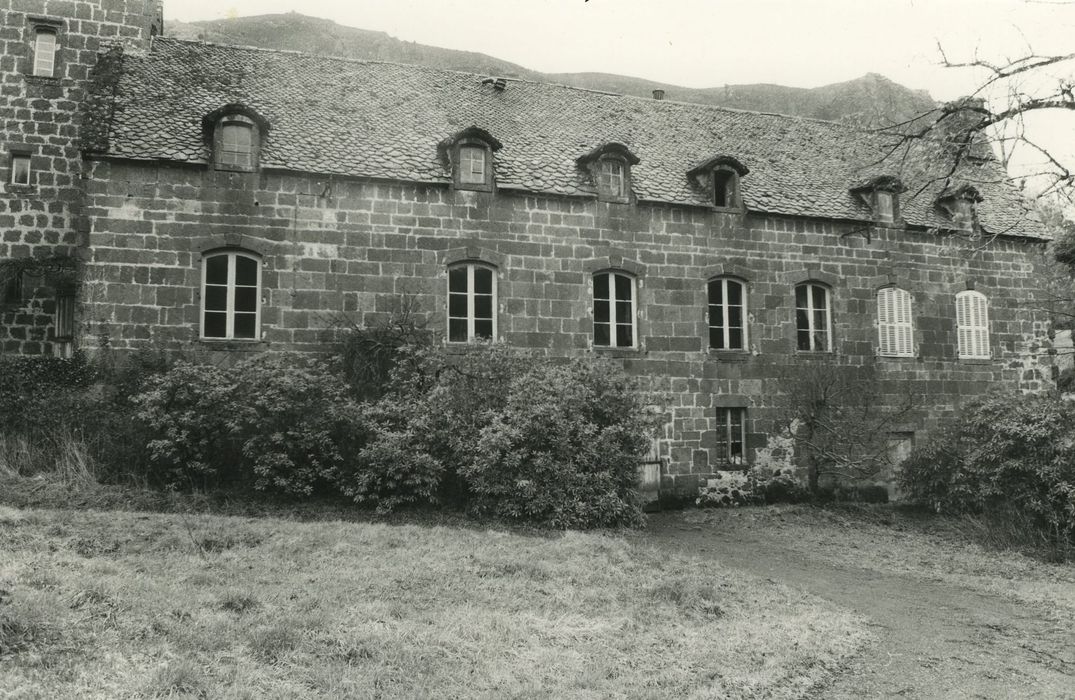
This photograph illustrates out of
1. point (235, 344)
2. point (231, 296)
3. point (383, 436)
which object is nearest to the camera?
point (383, 436)

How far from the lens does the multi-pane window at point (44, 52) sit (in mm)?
18484

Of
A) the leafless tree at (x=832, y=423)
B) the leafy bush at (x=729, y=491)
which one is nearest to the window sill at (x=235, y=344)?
the leafy bush at (x=729, y=491)

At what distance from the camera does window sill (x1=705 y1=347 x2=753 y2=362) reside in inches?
688

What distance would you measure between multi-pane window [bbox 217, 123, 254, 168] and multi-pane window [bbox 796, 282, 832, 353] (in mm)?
12537

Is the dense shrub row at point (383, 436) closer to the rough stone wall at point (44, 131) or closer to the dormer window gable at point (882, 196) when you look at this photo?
the rough stone wall at point (44, 131)

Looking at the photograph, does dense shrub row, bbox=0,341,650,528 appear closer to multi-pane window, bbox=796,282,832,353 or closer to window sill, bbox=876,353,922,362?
multi-pane window, bbox=796,282,832,353

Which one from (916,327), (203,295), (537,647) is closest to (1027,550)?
(916,327)

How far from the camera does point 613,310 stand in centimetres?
1712

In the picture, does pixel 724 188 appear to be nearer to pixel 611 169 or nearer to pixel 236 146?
pixel 611 169

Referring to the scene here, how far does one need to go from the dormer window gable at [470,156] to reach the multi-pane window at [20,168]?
9894 millimetres

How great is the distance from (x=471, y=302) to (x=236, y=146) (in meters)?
5.52

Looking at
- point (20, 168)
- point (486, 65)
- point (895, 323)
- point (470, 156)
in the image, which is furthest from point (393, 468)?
point (486, 65)

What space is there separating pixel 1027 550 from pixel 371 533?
10.1 m

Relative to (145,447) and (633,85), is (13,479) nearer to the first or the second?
(145,447)
